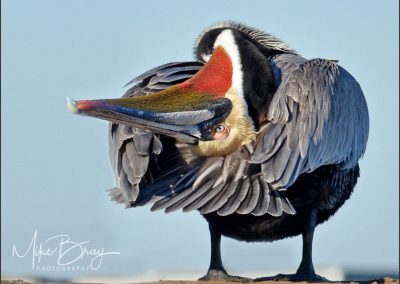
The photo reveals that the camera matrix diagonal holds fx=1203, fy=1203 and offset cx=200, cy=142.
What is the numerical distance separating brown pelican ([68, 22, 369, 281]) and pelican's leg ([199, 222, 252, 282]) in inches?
0.5

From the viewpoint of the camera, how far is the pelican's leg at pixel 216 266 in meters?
11.5

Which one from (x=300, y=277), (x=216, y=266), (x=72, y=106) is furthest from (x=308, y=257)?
(x=72, y=106)

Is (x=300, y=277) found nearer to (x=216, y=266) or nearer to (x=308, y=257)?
(x=308, y=257)

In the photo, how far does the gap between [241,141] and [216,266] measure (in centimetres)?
129

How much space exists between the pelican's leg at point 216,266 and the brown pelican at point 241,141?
1 centimetres

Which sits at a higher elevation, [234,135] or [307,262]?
[234,135]

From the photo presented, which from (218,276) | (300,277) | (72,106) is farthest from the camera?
(300,277)

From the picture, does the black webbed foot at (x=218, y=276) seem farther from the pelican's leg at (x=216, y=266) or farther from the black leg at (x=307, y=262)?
the black leg at (x=307, y=262)

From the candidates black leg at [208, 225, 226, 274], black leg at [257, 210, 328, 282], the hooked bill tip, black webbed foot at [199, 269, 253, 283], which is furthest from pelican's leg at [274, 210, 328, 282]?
the hooked bill tip

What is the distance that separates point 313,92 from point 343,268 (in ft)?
10.8

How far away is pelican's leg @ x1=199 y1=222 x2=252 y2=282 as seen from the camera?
11484mm

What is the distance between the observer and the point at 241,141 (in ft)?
37.4

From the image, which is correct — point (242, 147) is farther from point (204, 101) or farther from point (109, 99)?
point (109, 99)

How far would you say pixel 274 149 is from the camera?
10945 mm
